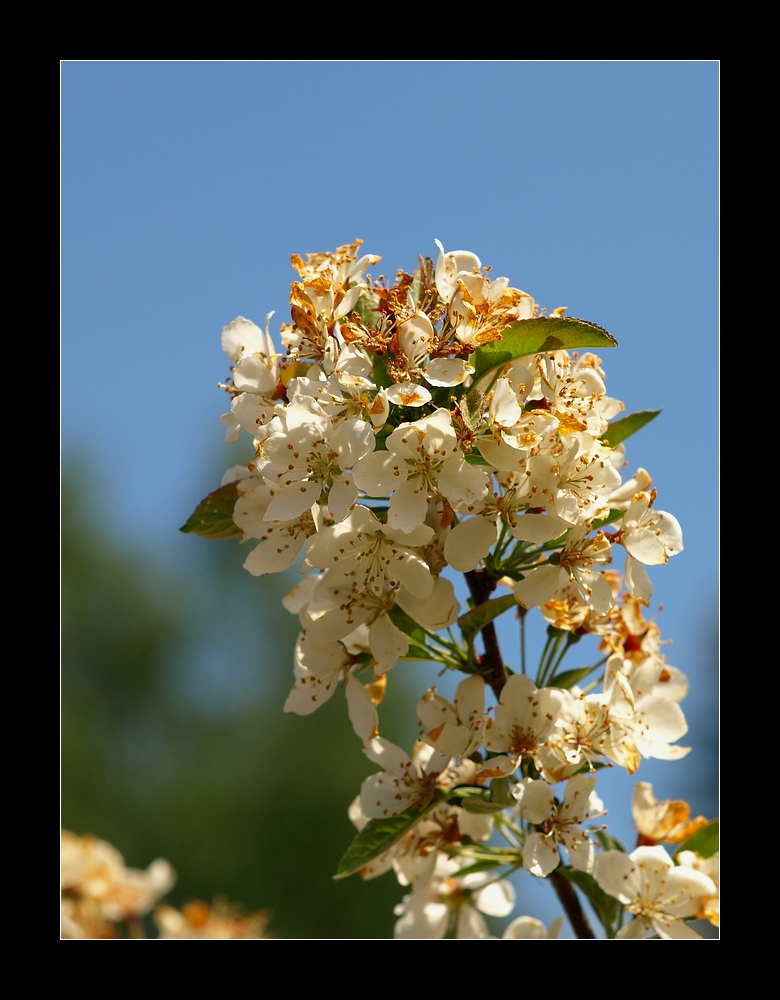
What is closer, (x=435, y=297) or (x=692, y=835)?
(x=435, y=297)

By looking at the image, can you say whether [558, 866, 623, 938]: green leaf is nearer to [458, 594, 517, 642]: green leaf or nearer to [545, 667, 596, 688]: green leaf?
[545, 667, 596, 688]: green leaf

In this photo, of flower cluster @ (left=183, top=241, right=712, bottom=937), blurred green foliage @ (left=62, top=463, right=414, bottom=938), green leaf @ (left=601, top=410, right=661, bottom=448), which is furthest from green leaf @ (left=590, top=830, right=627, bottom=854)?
blurred green foliage @ (left=62, top=463, right=414, bottom=938)

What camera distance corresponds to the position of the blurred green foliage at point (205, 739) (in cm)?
1229

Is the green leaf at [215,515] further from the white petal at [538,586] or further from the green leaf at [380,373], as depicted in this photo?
the white petal at [538,586]

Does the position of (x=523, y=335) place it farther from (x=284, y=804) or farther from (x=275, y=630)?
(x=275, y=630)

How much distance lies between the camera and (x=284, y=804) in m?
13.1

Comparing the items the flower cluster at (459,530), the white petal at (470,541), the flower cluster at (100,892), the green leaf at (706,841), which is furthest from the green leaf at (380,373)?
the flower cluster at (100,892)

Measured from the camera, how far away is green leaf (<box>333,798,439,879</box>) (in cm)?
167

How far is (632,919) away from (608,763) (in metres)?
0.34

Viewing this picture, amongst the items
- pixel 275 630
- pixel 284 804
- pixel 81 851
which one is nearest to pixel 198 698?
pixel 275 630

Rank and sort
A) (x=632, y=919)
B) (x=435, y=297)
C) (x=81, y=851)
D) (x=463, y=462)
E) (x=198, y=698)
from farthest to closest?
1. (x=198, y=698)
2. (x=81, y=851)
3. (x=632, y=919)
4. (x=435, y=297)
5. (x=463, y=462)

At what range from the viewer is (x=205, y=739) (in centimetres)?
1473

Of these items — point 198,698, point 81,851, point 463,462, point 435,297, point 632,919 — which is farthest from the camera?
point 198,698

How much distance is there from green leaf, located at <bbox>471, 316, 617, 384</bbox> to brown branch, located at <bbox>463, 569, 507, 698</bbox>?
38cm
